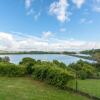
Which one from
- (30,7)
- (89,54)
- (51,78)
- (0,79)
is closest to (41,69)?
(51,78)

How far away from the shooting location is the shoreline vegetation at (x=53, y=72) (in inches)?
379

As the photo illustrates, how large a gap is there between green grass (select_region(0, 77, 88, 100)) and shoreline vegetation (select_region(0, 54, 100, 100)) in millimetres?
318

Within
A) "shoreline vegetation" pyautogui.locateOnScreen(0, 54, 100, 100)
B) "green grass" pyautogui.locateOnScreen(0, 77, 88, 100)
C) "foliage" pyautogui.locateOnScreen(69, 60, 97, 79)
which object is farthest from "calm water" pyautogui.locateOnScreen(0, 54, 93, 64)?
"green grass" pyautogui.locateOnScreen(0, 77, 88, 100)

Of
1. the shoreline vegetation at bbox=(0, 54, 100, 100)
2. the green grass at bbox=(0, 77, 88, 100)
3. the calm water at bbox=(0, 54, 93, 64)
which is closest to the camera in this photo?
the green grass at bbox=(0, 77, 88, 100)

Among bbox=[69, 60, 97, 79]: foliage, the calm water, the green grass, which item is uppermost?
the calm water

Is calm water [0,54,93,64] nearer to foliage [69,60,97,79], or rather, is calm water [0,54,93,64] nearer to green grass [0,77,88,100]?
foliage [69,60,97,79]

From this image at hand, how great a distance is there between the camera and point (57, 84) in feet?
31.9

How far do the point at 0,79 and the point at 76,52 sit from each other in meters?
4.93

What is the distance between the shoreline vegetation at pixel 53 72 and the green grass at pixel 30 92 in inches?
12.5

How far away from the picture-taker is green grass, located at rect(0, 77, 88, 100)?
8148mm

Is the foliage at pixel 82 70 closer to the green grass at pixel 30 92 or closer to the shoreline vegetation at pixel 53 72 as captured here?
the shoreline vegetation at pixel 53 72

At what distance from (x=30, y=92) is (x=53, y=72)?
64.1 inches

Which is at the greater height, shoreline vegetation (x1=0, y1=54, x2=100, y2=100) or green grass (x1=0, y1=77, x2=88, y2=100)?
shoreline vegetation (x1=0, y1=54, x2=100, y2=100)

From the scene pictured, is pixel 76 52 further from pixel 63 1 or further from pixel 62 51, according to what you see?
pixel 63 1
